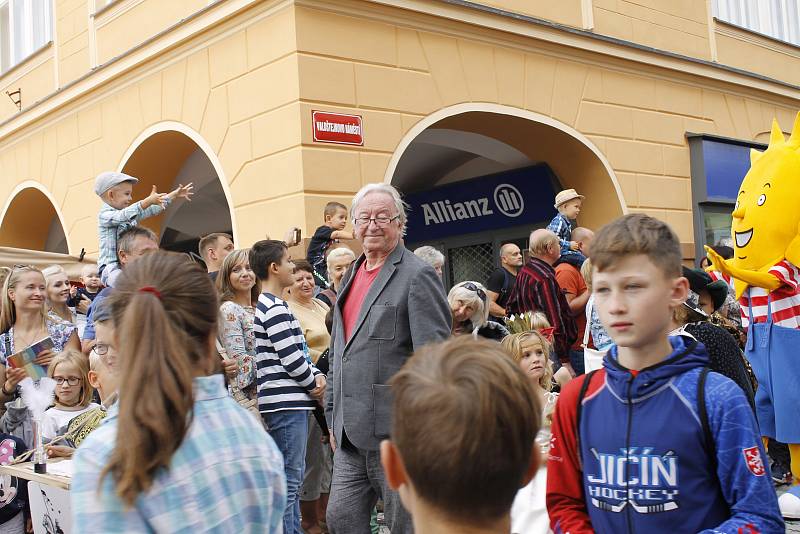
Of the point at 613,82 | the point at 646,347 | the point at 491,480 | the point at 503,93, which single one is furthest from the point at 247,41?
the point at 491,480

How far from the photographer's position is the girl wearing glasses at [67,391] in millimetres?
4420

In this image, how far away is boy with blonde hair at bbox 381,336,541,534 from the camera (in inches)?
55.5

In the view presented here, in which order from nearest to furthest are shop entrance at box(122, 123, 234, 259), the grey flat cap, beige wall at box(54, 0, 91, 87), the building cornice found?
the grey flat cap < the building cornice < shop entrance at box(122, 123, 234, 259) < beige wall at box(54, 0, 91, 87)

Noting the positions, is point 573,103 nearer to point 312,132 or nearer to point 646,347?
point 312,132

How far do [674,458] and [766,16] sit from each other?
12683 mm

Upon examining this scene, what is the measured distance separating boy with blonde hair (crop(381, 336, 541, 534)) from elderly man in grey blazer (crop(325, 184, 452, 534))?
2207 mm

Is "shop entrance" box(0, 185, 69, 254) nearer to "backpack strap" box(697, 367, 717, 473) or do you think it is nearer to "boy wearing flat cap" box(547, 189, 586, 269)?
"boy wearing flat cap" box(547, 189, 586, 269)

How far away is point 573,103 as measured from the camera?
9.86 meters

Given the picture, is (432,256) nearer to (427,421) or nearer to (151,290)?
(151,290)

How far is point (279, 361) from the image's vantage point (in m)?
4.76

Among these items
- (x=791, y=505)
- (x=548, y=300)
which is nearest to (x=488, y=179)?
(x=548, y=300)

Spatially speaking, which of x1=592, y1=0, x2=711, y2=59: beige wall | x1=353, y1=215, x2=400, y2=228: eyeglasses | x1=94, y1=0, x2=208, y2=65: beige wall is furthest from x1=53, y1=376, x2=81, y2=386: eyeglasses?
x1=592, y1=0, x2=711, y2=59: beige wall

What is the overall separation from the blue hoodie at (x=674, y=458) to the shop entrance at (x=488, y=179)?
5.94 meters

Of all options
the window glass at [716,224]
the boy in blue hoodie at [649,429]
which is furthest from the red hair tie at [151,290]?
the window glass at [716,224]
